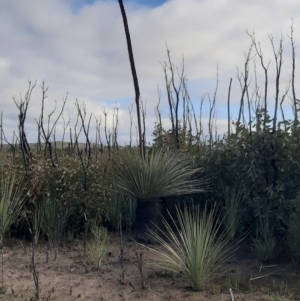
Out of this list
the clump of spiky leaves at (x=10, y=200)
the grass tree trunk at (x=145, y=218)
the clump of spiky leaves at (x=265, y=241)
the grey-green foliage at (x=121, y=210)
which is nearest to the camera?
the clump of spiky leaves at (x=265, y=241)

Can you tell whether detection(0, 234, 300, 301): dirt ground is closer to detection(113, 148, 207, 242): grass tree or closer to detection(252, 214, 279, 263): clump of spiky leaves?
detection(252, 214, 279, 263): clump of spiky leaves

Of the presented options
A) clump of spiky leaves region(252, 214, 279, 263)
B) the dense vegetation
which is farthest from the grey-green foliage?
clump of spiky leaves region(252, 214, 279, 263)

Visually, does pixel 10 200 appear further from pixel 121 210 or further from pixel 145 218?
pixel 145 218

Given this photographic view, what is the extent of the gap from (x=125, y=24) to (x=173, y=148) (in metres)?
2.69

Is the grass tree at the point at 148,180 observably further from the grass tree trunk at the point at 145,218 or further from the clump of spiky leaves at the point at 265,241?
the clump of spiky leaves at the point at 265,241

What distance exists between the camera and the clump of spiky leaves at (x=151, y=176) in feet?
26.1

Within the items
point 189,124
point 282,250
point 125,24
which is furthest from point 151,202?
point 189,124

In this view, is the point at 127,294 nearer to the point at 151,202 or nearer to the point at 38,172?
the point at 151,202

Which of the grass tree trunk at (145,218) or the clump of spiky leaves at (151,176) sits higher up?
the clump of spiky leaves at (151,176)

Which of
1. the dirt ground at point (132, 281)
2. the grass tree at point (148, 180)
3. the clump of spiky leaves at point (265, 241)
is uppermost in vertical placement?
the grass tree at point (148, 180)

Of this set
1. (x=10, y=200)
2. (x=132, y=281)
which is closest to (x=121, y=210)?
(x=10, y=200)

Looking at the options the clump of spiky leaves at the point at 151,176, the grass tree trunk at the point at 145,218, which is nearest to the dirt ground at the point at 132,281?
the grass tree trunk at the point at 145,218

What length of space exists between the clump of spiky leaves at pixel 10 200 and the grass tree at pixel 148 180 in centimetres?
163

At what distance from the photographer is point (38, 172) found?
8461 millimetres
